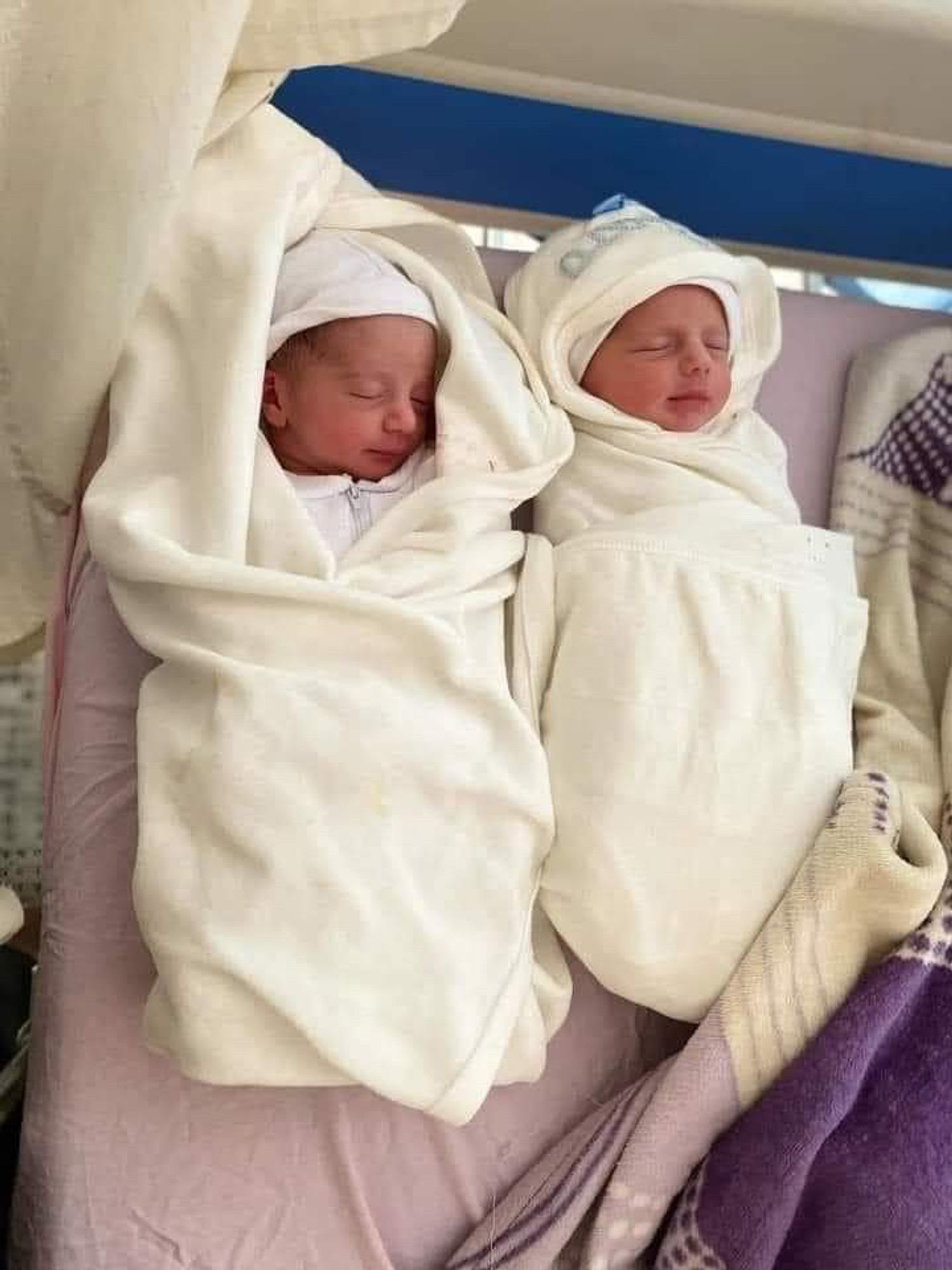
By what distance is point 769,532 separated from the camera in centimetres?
97

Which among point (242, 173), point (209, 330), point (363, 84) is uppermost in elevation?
point (363, 84)

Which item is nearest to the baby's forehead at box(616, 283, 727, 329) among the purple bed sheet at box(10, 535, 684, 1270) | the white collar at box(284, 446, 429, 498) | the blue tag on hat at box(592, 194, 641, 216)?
the blue tag on hat at box(592, 194, 641, 216)

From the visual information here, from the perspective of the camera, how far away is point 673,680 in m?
0.89

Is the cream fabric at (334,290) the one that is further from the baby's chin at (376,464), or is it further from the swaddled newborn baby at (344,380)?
the baby's chin at (376,464)

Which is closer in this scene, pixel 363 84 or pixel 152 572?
pixel 152 572

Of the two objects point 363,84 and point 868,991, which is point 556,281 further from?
point 868,991

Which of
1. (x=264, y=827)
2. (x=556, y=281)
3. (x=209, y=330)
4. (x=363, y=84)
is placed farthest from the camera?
(x=363, y=84)

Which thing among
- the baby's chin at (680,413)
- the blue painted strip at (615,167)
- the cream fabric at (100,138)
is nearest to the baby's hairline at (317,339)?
the cream fabric at (100,138)

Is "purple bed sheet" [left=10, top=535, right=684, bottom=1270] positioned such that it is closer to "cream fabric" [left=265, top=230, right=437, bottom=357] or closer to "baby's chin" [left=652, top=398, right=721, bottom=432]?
"cream fabric" [left=265, top=230, right=437, bottom=357]

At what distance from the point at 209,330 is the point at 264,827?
0.37m

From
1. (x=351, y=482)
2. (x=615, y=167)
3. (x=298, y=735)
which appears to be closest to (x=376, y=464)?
(x=351, y=482)

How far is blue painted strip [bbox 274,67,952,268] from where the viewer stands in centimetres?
121

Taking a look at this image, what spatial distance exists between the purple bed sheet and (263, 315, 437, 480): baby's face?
0.67 ft

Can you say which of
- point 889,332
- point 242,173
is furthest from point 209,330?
point 889,332
